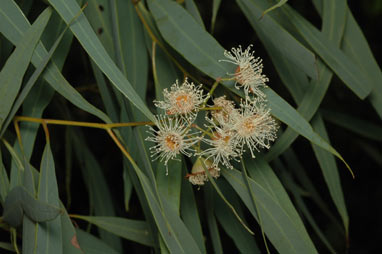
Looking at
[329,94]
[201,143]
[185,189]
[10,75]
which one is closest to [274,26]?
[201,143]

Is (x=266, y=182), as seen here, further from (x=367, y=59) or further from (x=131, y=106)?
(x=367, y=59)

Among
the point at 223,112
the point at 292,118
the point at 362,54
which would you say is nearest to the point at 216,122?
the point at 223,112

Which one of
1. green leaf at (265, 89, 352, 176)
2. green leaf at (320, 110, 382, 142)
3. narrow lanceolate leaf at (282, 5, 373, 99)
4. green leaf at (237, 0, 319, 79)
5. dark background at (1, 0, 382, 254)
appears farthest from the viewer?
dark background at (1, 0, 382, 254)

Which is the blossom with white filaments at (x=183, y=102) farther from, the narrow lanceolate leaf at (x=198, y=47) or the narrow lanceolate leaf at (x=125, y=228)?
the narrow lanceolate leaf at (x=125, y=228)

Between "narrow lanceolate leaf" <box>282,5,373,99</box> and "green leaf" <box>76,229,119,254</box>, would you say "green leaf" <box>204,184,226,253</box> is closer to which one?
"green leaf" <box>76,229,119,254</box>

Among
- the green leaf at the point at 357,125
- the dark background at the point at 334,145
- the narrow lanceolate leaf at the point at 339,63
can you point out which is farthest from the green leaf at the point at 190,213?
the dark background at the point at 334,145

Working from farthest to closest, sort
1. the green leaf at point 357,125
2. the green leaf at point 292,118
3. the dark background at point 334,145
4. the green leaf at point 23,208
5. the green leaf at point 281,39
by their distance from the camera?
1. the dark background at point 334,145
2. the green leaf at point 357,125
3. the green leaf at point 281,39
4. the green leaf at point 292,118
5. the green leaf at point 23,208

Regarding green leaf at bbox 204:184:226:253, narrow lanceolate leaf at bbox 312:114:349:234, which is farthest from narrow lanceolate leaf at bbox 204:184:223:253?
narrow lanceolate leaf at bbox 312:114:349:234
